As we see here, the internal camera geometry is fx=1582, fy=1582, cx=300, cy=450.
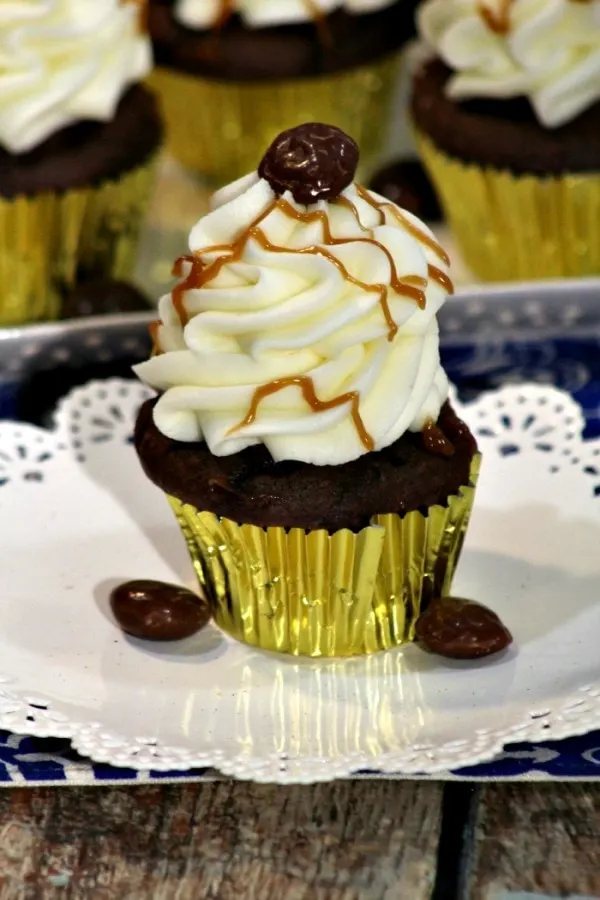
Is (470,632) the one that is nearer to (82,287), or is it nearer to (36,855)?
(36,855)

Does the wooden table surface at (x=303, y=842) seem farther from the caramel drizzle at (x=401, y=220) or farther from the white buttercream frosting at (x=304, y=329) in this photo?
the caramel drizzle at (x=401, y=220)

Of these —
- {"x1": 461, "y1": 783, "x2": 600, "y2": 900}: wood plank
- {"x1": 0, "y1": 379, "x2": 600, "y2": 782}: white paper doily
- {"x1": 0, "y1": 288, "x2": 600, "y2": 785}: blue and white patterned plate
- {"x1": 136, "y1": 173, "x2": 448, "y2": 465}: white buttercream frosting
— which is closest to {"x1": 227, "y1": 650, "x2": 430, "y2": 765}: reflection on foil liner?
{"x1": 0, "y1": 379, "x2": 600, "y2": 782}: white paper doily

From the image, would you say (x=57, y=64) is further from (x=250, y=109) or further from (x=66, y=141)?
(x=250, y=109)

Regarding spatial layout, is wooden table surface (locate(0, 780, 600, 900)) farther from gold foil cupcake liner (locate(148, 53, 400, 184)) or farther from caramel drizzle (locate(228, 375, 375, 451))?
gold foil cupcake liner (locate(148, 53, 400, 184))

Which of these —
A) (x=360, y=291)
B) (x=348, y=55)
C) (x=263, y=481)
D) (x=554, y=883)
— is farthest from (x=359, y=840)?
(x=348, y=55)

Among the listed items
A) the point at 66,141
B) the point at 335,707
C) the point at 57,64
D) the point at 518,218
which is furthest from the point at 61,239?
the point at 335,707
